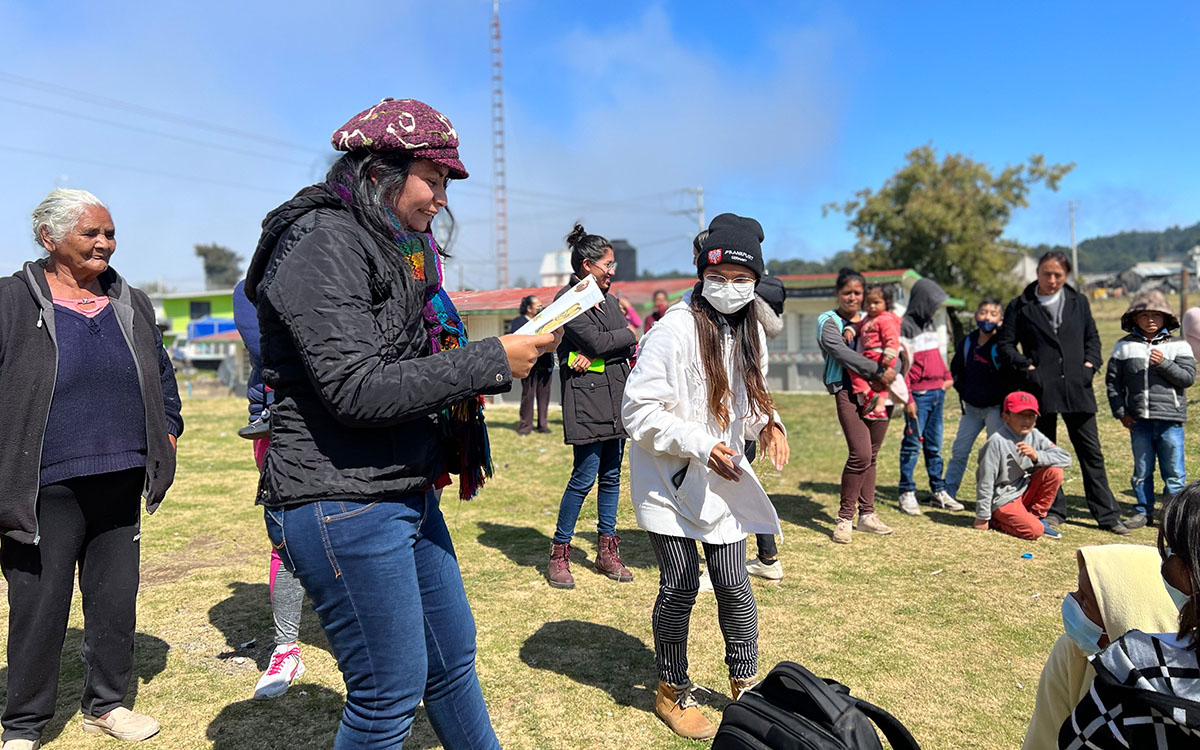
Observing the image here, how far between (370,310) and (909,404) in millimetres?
5739

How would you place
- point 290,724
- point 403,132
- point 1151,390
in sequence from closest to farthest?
point 403,132, point 290,724, point 1151,390

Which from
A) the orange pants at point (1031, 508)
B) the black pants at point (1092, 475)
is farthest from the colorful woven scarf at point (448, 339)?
the black pants at point (1092, 475)

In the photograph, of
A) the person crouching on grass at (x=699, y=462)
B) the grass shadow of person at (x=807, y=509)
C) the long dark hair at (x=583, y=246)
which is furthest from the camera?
the grass shadow of person at (x=807, y=509)

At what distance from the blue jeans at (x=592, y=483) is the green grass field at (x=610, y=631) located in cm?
37

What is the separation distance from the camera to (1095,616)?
2.09m

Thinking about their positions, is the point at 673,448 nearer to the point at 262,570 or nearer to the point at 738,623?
the point at 738,623

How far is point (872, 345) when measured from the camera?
6082 millimetres

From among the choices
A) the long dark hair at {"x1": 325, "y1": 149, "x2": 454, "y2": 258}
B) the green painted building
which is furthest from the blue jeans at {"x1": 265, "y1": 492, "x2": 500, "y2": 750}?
the green painted building

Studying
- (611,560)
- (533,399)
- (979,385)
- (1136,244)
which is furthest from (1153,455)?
(1136,244)

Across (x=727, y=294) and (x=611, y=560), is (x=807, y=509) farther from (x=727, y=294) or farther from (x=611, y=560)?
(x=727, y=294)

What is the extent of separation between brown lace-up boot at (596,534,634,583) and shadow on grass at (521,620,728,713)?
27.5 inches

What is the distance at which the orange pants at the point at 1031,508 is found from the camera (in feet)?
19.4

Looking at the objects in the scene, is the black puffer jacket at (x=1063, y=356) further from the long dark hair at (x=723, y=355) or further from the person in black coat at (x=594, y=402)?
the long dark hair at (x=723, y=355)

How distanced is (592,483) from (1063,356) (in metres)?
3.89
